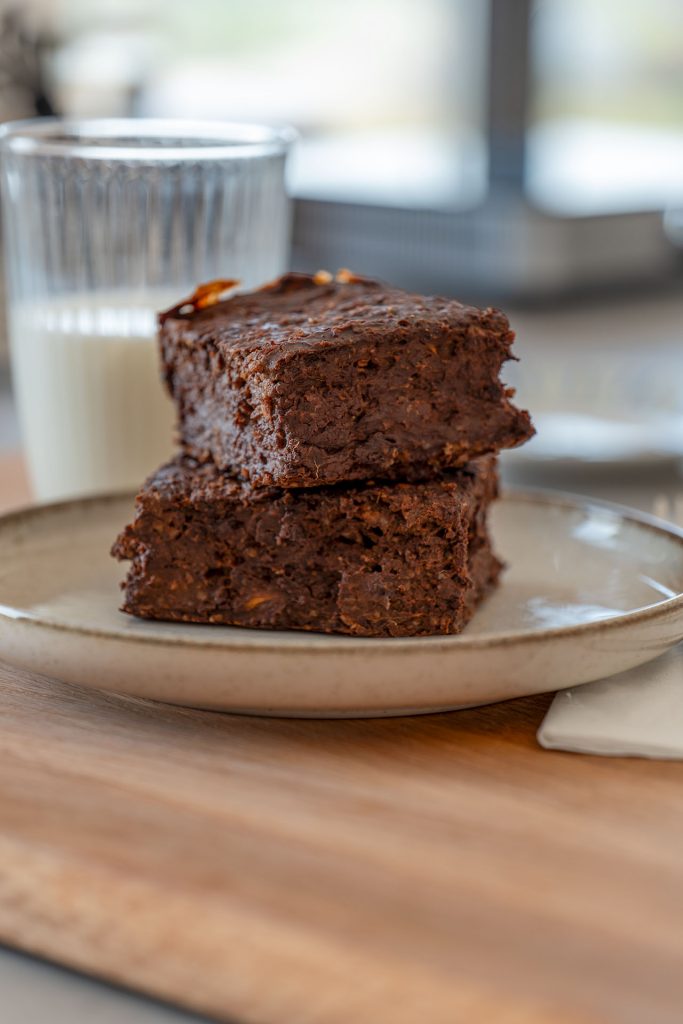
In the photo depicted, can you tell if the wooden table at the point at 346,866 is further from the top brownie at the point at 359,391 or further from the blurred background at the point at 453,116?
the blurred background at the point at 453,116

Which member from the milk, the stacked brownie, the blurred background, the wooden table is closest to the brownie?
the stacked brownie

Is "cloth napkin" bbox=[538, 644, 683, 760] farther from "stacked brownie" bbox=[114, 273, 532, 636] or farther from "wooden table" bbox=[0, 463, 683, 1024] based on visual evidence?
"stacked brownie" bbox=[114, 273, 532, 636]

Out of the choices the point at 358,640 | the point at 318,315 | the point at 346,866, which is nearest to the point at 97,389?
the point at 318,315

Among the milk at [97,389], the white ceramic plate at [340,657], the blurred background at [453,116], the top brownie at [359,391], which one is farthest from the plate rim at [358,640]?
the blurred background at [453,116]

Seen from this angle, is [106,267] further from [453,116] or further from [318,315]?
[453,116]

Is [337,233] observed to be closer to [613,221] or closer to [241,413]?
[613,221]

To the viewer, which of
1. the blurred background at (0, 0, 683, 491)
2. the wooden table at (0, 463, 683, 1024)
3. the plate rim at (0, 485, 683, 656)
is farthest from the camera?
the blurred background at (0, 0, 683, 491)
